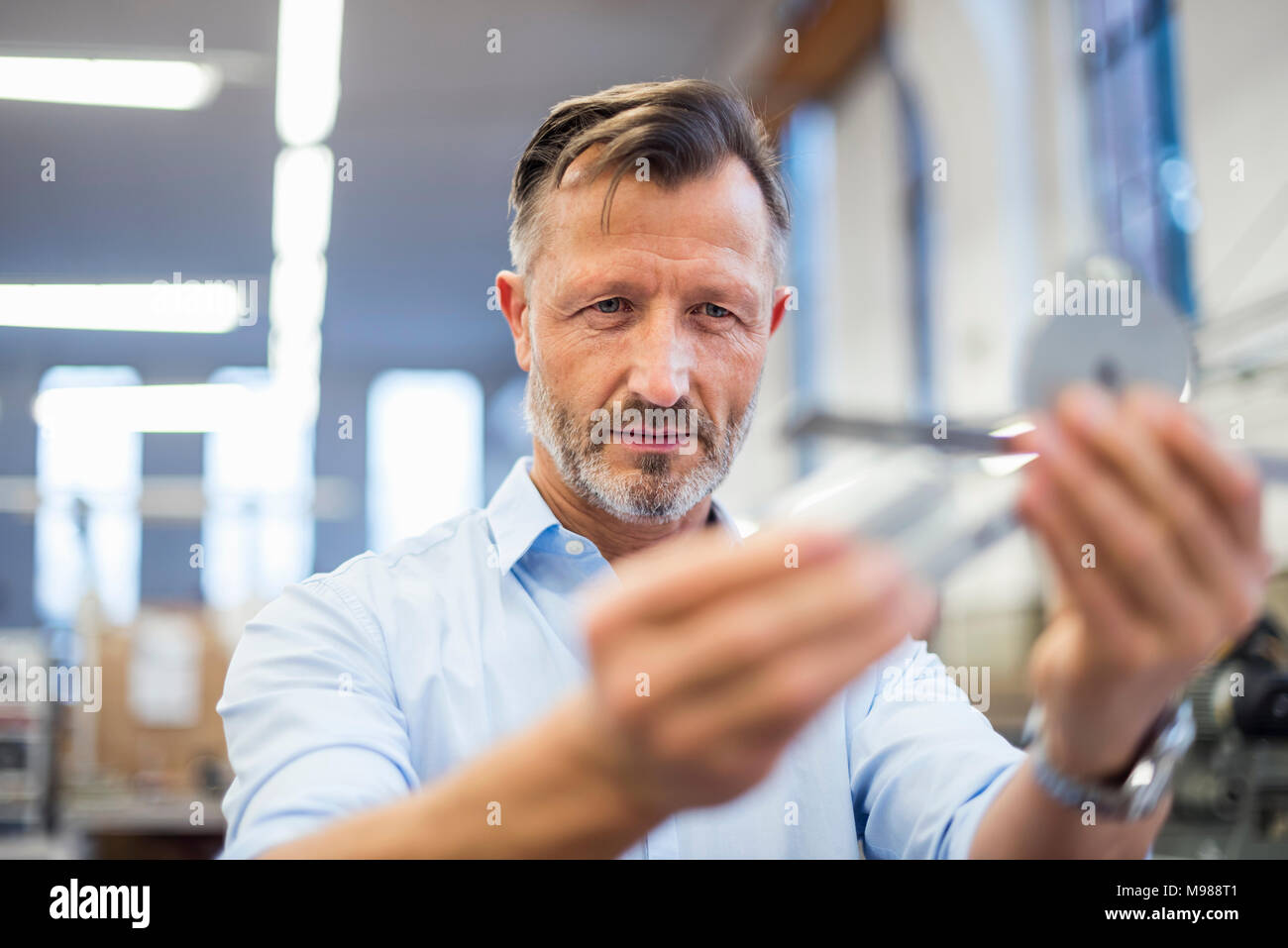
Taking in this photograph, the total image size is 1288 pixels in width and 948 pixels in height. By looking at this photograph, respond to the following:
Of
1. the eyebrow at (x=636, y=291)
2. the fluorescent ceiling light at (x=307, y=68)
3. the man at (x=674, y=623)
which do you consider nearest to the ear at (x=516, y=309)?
the man at (x=674, y=623)

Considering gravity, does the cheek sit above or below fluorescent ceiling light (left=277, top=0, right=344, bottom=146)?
below

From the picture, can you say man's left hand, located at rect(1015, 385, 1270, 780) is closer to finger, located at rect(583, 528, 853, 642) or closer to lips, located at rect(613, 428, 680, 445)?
finger, located at rect(583, 528, 853, 642)

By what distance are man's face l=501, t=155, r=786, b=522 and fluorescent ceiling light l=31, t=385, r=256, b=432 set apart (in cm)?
578

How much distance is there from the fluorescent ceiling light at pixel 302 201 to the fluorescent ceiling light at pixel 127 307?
706 millimetres

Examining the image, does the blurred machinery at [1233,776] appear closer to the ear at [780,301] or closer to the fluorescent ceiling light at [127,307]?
the ear at [780,301]

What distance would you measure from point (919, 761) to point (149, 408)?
7.58 meters

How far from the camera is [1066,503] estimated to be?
0.31 m

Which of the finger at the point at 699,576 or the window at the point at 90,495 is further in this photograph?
the window at the point at 90,495

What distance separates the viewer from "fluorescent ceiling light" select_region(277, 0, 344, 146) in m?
1.80

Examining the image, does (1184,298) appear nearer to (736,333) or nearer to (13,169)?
(736,333)

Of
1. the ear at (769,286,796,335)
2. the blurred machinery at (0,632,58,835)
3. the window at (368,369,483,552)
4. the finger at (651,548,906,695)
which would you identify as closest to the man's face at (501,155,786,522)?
the ear at (769,286,796,335)

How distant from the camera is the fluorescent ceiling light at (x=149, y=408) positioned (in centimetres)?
596

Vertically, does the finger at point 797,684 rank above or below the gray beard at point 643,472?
below

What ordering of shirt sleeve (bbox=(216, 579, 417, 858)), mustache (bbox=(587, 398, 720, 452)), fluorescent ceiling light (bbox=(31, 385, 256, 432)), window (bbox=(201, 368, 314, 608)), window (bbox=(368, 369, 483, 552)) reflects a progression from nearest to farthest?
shirt sleeve (bbox=(216, 579, 417, 858)) < mustache (bbox=(587, 398, 720, 452)) < window (bbox=(201, 368, 314, 608)) < fluorescent ceiling light (bbox=(31, 385, 256, 432)) < window (bbox=(368, 369, 483, 552))
